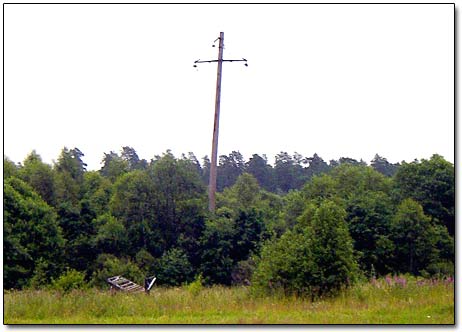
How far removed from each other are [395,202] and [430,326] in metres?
7.98

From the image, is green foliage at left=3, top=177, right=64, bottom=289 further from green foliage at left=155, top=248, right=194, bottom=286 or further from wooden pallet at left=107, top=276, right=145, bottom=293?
green foliage at left=155, top=248, right=194, bottom=286

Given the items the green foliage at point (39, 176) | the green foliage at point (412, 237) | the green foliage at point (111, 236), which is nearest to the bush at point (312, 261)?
the green foliage at point (412, 237)

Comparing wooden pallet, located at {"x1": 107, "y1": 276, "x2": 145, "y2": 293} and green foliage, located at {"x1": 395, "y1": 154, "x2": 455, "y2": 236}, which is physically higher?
green foliage, located at {"x1": 395, "y1": 154, "x2": 455, "y2": 236}

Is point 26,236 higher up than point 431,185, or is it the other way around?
point 431,185

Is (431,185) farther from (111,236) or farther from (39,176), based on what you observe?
(39,176)

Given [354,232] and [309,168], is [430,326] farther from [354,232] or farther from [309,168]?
[309,168]

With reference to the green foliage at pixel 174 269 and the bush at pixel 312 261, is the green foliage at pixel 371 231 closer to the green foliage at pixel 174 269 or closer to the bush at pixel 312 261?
the bush at pixel 312 261

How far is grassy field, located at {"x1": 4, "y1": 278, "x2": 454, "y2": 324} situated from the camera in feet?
25.8

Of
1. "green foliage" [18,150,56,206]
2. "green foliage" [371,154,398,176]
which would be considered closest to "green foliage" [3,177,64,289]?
"green foliage" [18,150,56,206]

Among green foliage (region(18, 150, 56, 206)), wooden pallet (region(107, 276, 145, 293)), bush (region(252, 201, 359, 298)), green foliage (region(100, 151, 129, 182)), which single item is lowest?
wooden pallet (region(107, 276, 145, 293))

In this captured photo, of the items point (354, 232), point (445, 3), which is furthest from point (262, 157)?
point (445, 3)

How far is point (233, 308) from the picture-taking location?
8.54m

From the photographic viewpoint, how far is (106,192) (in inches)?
642

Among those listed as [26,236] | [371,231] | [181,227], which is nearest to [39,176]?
[26,236]
